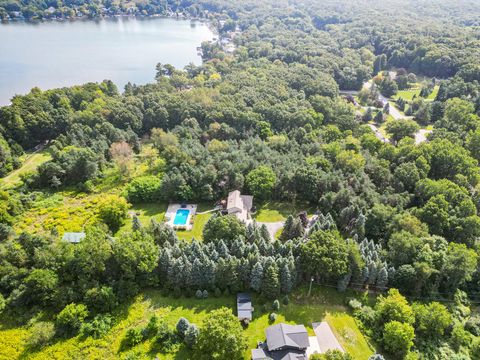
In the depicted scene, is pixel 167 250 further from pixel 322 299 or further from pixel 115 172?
pixel 115 172

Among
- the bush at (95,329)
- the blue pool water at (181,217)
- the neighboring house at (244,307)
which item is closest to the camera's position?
the bush at (95,329)

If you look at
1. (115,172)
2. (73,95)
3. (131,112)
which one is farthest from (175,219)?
(73,95)

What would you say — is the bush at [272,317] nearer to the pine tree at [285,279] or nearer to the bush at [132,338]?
the pine tree at [285,279]

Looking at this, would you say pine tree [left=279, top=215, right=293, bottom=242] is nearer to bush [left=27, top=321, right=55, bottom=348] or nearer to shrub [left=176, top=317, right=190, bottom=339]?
shrub [left=176, top=317, right=190, bottom=339]

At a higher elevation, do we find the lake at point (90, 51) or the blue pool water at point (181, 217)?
the lake at point (90, 51)

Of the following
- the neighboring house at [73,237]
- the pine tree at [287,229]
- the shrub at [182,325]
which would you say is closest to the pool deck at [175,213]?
the neighboring house at [73,237]

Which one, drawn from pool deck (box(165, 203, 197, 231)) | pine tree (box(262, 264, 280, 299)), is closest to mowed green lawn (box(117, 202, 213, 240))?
pool deck (box(165, 203, 197, 231))

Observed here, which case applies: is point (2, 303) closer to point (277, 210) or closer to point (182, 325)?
point (182, 325)

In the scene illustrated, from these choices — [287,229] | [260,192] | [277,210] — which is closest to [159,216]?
[260,192]

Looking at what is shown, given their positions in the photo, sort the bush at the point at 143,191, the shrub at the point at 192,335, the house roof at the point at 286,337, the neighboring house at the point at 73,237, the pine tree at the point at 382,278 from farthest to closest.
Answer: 1. the bush at the point at 143,191
2. the neighboring house at the point at 73,237
3. the pine tree at the point at 382,278
4. the shrub at the point at 192,335
5. the house roof at the point at 286,337
